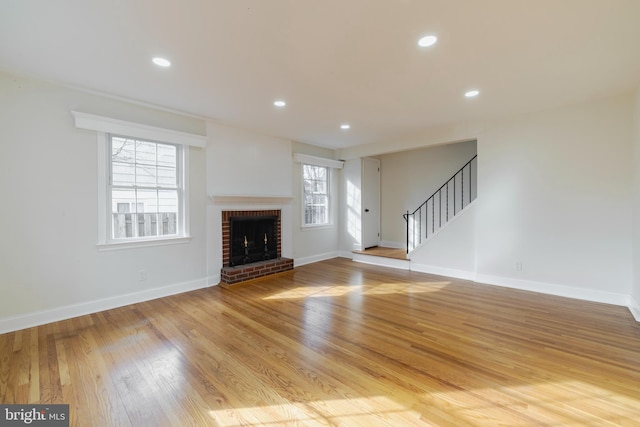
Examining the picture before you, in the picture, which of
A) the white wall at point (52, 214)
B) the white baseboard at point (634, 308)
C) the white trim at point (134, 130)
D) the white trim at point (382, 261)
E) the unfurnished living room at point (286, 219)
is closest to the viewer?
the unfurnished living room at point (286, 219)

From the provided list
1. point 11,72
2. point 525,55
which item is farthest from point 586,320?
point 11,72

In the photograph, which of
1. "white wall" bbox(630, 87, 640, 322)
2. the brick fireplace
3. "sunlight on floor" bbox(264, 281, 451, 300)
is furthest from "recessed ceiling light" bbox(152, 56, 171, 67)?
"white wall" bbox(630, 87, 640, 322)

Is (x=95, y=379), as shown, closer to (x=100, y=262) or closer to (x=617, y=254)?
(x=100, y=262)

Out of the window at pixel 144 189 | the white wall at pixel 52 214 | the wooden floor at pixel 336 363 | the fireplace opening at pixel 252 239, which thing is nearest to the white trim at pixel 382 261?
the wooden floor at pixel 336 363

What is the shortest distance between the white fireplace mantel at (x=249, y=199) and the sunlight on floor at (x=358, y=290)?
1.75 meters

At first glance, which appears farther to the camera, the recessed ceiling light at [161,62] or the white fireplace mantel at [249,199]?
the white fireplace mantel at [249,199]

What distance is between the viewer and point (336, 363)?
7.28 feet

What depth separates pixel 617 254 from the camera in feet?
11.3

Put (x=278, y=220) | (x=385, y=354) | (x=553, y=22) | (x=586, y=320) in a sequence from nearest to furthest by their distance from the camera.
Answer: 1. (x=553, y=22)
2. (x=385, y=354)
3. (x=586, y=320)
4. (x=278, y=220)

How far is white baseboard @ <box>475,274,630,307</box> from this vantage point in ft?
11.4

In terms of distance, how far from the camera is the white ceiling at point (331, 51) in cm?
189

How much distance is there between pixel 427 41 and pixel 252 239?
13.0 ft

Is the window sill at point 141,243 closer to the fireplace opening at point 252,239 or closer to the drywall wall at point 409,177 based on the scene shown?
the fireplace opening at point 252,239

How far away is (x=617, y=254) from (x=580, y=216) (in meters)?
0.58
